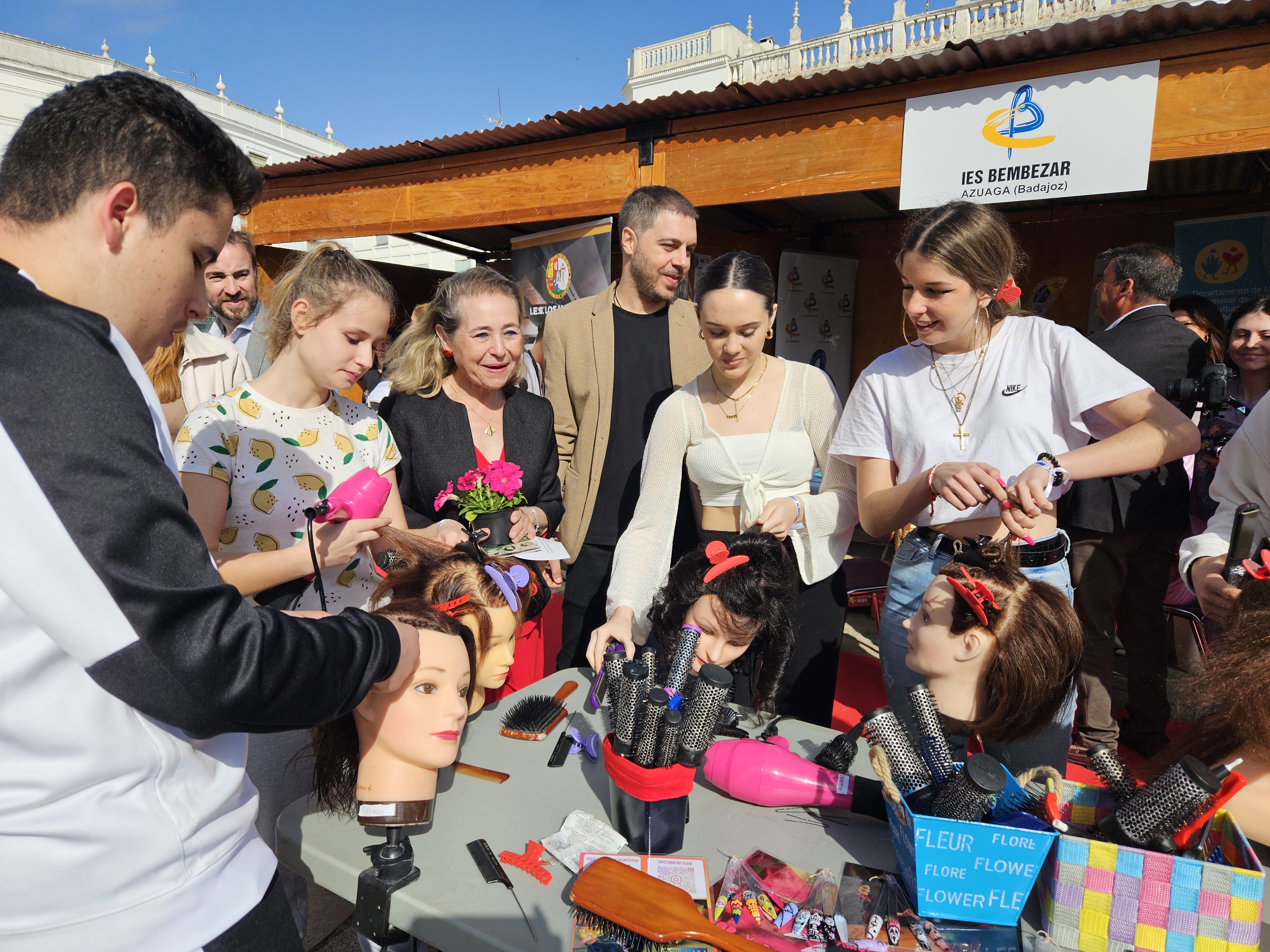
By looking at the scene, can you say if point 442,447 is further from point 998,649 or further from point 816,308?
point 816,308

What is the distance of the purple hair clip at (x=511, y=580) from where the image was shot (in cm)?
186

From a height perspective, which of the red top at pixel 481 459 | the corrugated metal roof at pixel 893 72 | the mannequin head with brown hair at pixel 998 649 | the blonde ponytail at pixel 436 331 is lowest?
the mannequin head with brown hair at pixel 998 649

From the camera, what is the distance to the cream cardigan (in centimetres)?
225

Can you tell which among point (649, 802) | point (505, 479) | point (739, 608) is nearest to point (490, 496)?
point (505, 479)

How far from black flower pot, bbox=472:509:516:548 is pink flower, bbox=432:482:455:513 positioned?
0.48ft

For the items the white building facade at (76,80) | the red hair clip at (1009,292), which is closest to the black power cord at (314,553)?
the red hair clip at (1009,292)

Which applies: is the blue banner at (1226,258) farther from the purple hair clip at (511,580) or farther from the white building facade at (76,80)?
the white building facade at (76,80)

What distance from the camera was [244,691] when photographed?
0.86m

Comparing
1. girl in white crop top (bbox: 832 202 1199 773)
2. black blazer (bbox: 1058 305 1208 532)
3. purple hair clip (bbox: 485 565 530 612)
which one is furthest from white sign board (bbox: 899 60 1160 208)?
purple hair clip (bbox: 485 565 530 612)

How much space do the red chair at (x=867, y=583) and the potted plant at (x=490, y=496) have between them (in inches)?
104

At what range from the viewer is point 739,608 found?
2004 mm

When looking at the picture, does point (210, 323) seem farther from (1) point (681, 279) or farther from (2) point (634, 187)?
(2) point (634, 187)

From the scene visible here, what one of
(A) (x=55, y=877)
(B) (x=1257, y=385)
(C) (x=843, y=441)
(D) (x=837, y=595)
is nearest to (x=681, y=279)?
(C) (x=843, y=441)

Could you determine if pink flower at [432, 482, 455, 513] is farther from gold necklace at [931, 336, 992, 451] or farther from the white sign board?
the white sign board
